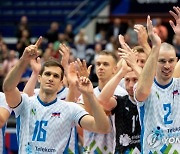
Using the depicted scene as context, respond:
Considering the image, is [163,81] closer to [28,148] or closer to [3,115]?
[28,148]

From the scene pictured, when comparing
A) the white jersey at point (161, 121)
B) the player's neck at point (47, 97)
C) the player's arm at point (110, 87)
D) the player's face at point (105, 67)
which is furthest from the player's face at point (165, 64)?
the player's face at point (105, 67)

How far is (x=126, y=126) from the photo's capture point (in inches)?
366

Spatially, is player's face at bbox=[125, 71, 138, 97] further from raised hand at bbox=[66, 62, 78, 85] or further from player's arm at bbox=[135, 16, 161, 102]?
player's arm at bbox=[135, 16, 161, 102]

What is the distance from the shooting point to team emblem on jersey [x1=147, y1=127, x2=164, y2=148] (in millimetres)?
8148

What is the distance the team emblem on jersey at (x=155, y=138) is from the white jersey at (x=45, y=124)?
38.6 inches

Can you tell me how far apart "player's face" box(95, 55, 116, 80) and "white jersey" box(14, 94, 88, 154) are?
1.43m

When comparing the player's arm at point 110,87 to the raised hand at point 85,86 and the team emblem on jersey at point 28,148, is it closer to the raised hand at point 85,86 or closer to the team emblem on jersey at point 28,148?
the raised hand at point 85,86

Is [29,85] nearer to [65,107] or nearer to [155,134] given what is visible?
[65,107]

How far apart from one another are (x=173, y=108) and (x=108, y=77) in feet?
6.81

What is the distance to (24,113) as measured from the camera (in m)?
8.71

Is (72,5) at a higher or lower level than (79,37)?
higher

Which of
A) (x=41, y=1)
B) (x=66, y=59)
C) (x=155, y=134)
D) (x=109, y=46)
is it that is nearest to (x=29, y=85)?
(x=66, y=59)

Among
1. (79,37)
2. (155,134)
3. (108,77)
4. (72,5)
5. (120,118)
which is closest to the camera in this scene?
(155,134)

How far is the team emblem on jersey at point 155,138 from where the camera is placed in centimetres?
815
